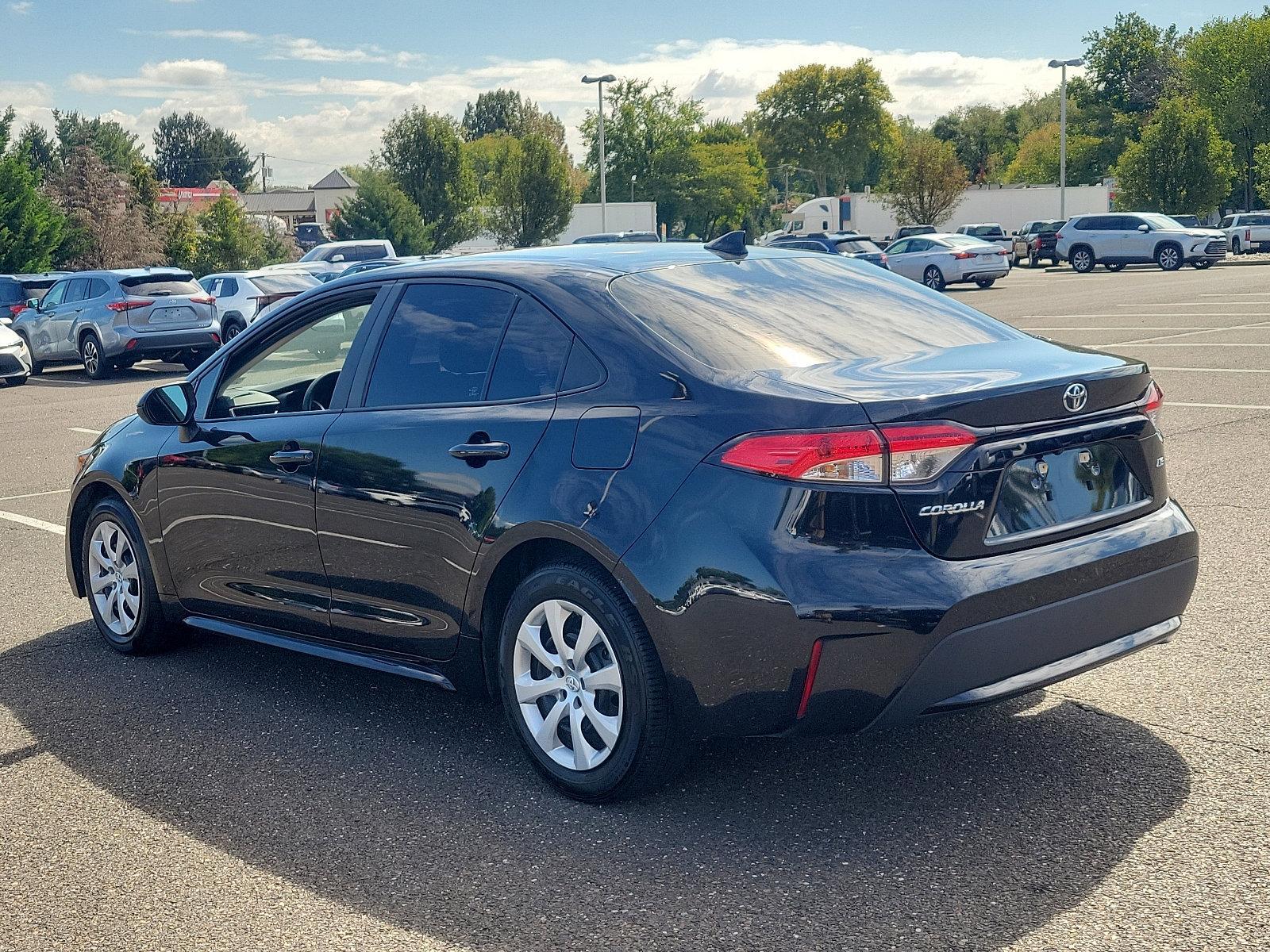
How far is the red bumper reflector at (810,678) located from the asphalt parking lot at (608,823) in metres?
0.39

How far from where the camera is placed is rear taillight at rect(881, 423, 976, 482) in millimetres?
3568

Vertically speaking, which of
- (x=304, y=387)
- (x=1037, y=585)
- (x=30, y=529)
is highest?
(x=304, y=387)

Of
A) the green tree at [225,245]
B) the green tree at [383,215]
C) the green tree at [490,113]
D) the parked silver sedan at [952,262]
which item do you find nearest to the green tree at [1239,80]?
the parked silver sedan at [952,262]

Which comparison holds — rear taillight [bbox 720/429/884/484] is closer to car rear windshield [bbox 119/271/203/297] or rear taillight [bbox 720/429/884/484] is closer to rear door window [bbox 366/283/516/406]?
rear door window [bbox 366/283/516/406]

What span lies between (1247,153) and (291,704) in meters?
75.4

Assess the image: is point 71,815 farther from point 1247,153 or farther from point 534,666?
point 1247,153

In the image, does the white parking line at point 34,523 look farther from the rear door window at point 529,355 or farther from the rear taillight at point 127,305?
the rear taillight at point 127,305

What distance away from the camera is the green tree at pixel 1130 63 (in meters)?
101

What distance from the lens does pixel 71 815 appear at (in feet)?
13.6

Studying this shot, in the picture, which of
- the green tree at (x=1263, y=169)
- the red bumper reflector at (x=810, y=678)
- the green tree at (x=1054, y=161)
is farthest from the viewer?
the green tree at (x=1054, y=161)

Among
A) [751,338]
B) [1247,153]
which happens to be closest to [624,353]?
[751,338]

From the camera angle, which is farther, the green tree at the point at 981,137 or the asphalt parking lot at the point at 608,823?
the green tree at the point at 981,137

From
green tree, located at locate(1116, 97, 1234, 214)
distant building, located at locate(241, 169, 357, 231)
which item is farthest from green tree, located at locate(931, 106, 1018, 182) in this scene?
green tree, located at locate(1116, 97, 1234, 214)

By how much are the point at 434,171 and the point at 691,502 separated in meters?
63.2
